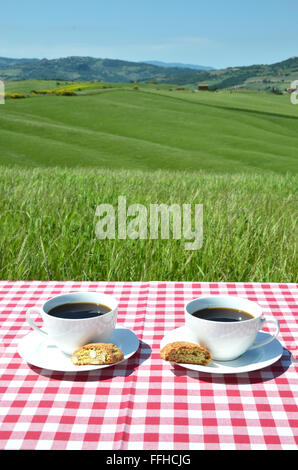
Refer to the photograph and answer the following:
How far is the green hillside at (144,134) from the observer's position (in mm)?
19844

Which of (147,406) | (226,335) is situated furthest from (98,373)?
(226,335)

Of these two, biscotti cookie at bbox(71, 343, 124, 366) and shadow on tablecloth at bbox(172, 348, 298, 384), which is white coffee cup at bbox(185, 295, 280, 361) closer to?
shadow on tablecloth at bbox(172, 348, 298, 384)

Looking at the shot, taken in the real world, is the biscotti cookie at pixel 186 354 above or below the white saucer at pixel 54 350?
above

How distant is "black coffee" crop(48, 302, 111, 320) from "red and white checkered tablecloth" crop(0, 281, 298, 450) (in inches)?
4.8

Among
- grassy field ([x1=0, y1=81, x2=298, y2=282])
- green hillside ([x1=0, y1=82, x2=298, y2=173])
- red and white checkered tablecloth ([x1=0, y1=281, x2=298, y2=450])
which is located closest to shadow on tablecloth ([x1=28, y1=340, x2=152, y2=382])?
red and white checkered tablecloth ([x1=0, y1=281, x2=298, y2=450])

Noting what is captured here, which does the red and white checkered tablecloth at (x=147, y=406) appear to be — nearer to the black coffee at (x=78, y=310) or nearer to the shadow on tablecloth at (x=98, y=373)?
the shadow on tablecloth at (x=98, y=373)

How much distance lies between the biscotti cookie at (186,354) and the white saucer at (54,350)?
0.27 feet

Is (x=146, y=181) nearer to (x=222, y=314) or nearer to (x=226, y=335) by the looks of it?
(x=222, y=314)

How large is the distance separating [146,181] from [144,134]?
2108 centimetres

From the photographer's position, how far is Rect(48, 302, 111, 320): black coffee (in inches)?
42.7

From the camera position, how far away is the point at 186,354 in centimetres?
99

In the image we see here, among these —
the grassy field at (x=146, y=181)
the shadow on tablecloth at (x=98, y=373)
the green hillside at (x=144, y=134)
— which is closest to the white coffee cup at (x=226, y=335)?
the shadow on tablecloth at (x=98, y=373)

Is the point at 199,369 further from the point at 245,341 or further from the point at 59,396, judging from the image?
the point at 59,396
